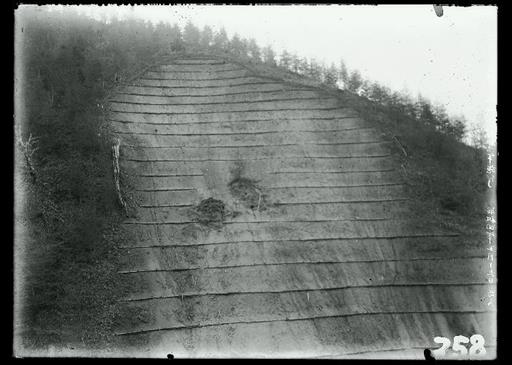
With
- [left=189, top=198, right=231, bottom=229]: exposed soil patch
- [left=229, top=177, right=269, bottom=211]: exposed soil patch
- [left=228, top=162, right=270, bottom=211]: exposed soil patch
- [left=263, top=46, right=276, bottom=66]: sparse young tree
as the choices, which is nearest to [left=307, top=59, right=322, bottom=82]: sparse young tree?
[left=263, top=46, right=276, bottom=66]: sparse young tree

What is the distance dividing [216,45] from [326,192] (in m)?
6.73

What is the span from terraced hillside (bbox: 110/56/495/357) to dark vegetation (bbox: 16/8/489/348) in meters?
0.62

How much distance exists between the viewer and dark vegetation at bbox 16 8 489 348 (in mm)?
10430

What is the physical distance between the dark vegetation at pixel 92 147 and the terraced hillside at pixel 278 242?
0.62m

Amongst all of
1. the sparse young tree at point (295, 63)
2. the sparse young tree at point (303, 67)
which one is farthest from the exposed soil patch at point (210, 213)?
the sparse young tree at point (295, 63)

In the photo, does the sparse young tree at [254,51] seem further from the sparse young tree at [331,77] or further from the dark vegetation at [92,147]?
the sparse young tree at [331,77]

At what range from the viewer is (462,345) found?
10.8 m

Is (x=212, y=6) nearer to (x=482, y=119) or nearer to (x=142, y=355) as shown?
(x=482, y=119)

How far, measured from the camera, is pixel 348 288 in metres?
12.2

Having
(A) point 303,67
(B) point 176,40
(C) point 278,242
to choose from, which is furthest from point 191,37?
→ (C) point 278,242

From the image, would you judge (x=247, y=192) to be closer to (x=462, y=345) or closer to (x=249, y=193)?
(x=249, y=193)

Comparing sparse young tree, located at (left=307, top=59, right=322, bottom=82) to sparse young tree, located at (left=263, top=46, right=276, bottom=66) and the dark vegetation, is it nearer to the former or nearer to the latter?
the dark vegetation

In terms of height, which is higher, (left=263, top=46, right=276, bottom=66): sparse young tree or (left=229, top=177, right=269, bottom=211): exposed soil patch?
(left=263, top=46, right=276, bottom=66): sparse young tree

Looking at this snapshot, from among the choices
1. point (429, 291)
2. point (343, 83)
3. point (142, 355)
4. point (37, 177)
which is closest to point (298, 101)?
point (343, 83)
